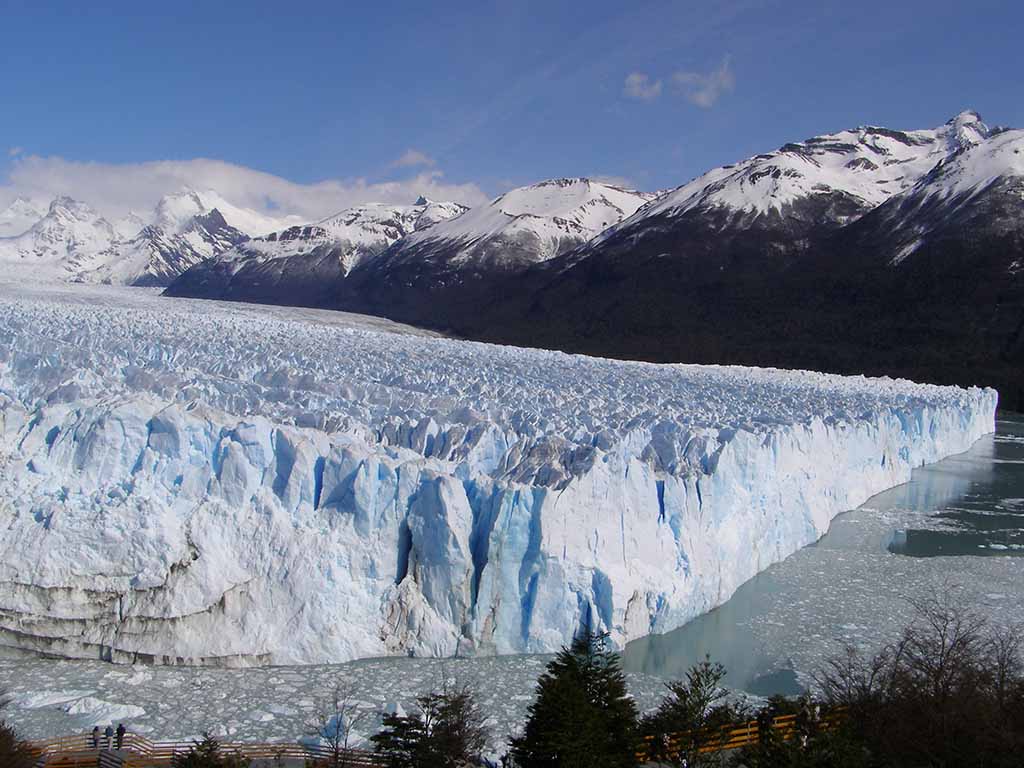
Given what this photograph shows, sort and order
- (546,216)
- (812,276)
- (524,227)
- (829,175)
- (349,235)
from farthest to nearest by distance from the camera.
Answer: (349,235) → (546,216) → (524,227) → (829,175) → (812,276)

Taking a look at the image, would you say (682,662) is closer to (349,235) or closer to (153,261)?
(349,235)

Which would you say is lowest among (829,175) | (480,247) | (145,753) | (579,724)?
(145,753)

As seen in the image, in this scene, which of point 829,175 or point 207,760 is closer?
point 207,760

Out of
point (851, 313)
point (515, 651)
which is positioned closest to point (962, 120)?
point (851, 313)

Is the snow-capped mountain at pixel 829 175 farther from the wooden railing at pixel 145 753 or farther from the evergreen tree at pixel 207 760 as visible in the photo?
the evergreen tree at pixel 207 760

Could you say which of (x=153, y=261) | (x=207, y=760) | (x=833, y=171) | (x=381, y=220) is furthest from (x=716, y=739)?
(x=153, y=261)

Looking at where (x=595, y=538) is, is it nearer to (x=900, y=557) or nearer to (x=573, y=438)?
(x=573, y=438)
